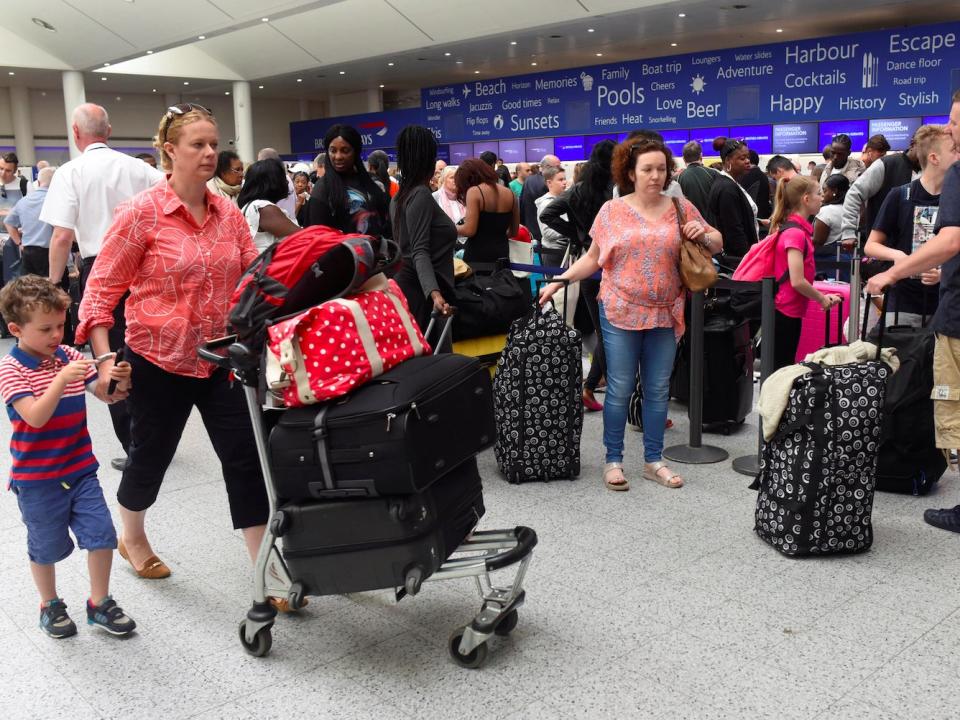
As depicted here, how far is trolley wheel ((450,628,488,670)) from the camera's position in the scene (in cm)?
264

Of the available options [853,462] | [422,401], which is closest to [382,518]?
[422,401]

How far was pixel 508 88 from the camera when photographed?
19016 millimetres

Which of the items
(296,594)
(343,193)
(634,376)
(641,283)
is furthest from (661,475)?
(296,594)

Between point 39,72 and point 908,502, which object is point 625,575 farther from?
point 39,72

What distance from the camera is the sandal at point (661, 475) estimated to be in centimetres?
428

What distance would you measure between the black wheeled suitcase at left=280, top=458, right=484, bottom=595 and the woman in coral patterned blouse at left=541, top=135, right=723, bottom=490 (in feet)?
5.93

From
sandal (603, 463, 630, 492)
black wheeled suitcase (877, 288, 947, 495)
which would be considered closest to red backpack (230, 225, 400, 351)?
sandal (603, 463, 630, 492)

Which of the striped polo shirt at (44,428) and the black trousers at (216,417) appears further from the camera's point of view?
the black trousers at (216,417)

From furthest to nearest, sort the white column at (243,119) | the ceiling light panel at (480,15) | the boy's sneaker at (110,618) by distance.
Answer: the white column at (243,119)
the ceiling light panel at (480,15)
the boy's sneaker at (110,618)

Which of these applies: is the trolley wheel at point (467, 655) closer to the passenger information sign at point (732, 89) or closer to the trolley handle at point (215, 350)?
the trolley handle at point (215, 350)

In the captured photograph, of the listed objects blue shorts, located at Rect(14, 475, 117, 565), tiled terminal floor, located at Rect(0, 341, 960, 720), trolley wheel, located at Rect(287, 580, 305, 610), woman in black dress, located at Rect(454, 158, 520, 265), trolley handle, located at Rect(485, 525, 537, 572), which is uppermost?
woman in black dress, located at Rect(454, 158, 520, 265)

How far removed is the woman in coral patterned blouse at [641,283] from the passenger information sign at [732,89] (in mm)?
10636

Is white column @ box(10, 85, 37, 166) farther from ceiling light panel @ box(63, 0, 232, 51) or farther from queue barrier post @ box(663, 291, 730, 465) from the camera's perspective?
queue barrier post @ box(663, 291, 730, 465)

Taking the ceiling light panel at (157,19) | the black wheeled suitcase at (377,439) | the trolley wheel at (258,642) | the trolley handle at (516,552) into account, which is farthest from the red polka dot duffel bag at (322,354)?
the ceiling light panel at (157,19)
